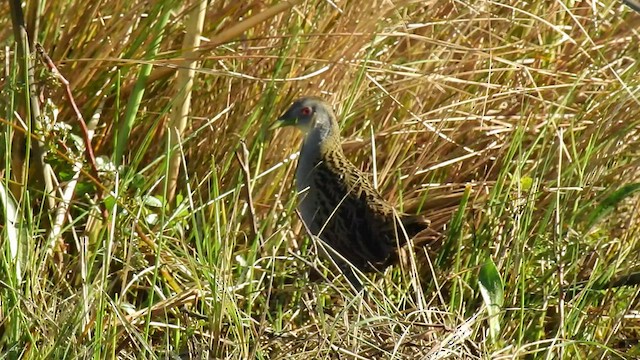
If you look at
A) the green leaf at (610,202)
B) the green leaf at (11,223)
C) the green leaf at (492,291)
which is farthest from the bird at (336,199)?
the green leaf at (11,223)

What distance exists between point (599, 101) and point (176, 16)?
1.58m

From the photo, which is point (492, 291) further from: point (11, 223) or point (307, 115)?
point (11, 223)

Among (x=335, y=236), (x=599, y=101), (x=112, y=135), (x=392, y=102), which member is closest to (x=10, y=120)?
(x=112, y=135)

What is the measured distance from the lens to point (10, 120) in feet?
11.3

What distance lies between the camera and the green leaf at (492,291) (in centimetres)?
352

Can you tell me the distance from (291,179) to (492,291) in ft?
3.57

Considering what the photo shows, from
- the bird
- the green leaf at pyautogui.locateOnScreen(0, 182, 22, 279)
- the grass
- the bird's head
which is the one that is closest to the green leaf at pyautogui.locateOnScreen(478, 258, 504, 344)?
the grass

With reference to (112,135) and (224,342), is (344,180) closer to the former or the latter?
(112,135)

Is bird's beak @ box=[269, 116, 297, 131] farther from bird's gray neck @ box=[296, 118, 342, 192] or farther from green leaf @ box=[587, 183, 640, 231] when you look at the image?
green leaf @ box=[587, 183, 640, 231]

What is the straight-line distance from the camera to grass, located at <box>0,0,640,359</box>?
325cm

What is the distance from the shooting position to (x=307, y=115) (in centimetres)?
410

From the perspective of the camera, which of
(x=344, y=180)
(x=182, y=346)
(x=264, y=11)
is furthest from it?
(x=344, y=180)

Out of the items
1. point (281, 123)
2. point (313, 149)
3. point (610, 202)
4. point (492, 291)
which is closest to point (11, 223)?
point (281, 123)

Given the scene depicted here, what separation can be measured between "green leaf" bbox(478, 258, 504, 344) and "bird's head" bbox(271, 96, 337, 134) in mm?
802
